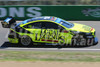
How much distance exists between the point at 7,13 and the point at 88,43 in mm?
11137

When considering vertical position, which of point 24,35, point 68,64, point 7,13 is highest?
point 7,13

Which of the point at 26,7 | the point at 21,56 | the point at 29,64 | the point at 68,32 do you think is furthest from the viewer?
the point at 26,7

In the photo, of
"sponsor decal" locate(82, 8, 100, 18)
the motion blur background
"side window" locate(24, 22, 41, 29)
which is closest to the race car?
"side window" locate(24, 22, 41, 29)

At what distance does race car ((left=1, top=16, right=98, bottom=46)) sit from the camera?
436 inches

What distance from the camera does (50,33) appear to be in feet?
36.6

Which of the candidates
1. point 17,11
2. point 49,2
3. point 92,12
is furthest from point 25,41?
point 92,12

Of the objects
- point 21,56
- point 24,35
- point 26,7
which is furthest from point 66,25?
point 26,7

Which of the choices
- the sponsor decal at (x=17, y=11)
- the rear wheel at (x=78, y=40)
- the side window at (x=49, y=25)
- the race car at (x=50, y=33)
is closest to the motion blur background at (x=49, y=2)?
the sponsor decal at (x=17, y=11)

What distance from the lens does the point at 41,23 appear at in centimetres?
1126

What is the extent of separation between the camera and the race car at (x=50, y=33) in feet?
36.4

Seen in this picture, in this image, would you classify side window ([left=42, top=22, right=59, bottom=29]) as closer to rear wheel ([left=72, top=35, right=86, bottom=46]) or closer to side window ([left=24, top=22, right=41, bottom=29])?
side window ([left=24, top=22, right=41, bottom=29])

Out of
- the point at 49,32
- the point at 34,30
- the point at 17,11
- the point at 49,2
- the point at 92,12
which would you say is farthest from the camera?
the point at 49,2

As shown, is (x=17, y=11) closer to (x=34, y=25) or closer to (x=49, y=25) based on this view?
(x=34, y=25)

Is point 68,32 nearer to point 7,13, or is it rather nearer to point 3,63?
point 3,63
